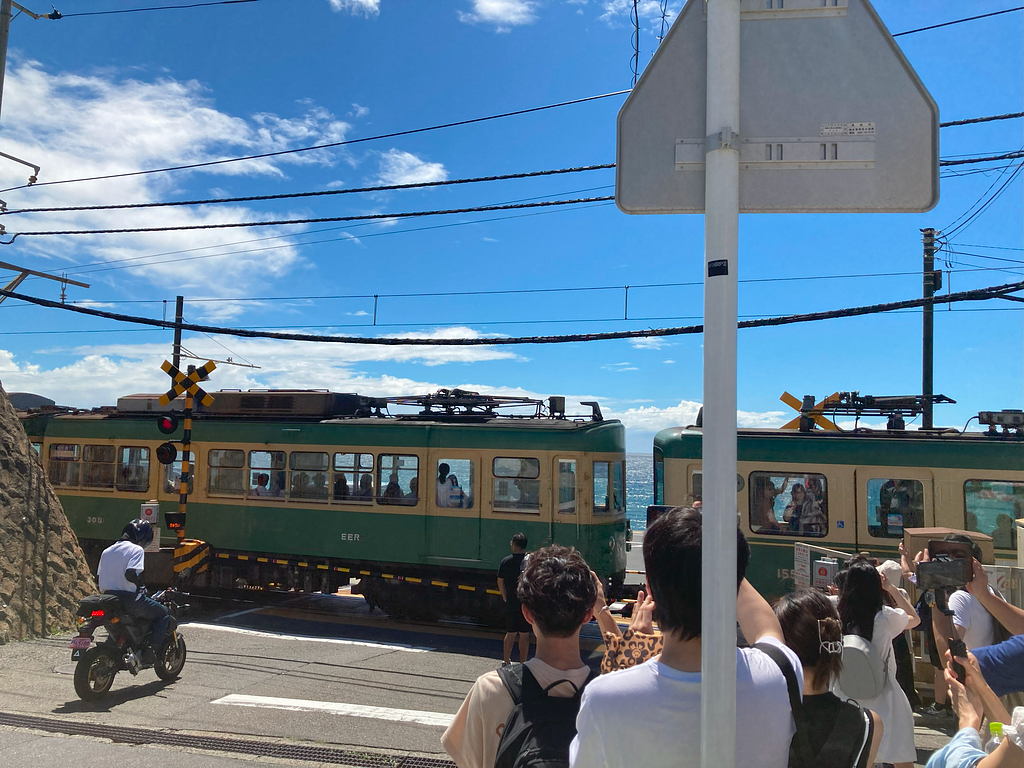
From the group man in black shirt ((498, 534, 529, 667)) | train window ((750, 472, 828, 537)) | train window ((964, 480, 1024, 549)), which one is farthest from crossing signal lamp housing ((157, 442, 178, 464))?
train window ((964, 480, 1024, 549))

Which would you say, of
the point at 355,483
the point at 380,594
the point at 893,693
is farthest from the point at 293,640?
the point at 893,693

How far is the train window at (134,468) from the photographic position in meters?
13.6

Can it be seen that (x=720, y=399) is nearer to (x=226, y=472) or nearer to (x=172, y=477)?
(x=226, y=472)

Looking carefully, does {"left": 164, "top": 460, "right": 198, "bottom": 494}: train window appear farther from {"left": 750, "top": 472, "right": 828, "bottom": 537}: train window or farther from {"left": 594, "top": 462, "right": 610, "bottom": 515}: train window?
{"left": 750, "top": 472, "right": 828, "bottom": 537}: train window

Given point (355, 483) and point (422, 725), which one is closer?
point (422, 725)

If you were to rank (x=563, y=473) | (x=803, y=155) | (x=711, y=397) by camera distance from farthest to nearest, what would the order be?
1. (x=563, y=473)
2. (x=803, y=155)
3. (x=711, y=397)

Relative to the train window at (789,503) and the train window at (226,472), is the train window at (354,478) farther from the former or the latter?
the train window at (789,503)

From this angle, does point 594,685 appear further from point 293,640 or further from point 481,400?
point 481,400

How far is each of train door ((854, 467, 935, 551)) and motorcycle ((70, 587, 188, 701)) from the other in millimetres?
8992

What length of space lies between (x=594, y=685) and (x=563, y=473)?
9141 mm

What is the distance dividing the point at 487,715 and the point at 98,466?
1409cm

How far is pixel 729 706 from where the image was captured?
5.32ft

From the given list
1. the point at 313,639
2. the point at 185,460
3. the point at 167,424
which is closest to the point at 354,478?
the point at 313,639

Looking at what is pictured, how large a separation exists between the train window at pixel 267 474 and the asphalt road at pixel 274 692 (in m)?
2.48
